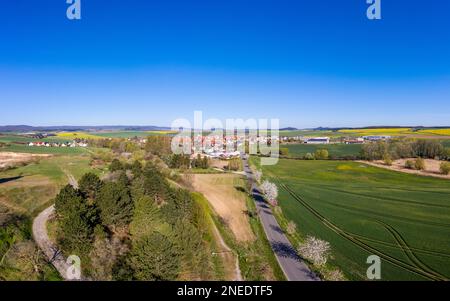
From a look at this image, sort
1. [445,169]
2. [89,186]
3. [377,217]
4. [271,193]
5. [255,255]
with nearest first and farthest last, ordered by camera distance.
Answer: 1. [255,255]
2. [89,186]
3. [377,217]
4. [271,193]
5. [445,169]

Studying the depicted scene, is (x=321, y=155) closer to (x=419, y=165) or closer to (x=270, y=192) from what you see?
(x=419, y=165)

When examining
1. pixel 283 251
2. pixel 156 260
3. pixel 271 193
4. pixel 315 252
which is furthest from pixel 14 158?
pixel 315 252

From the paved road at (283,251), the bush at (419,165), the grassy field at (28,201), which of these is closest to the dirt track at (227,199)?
the paved road at (283,251)

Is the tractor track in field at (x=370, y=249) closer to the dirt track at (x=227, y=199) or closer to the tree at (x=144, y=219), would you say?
the dirt track at (x=227, y=199)

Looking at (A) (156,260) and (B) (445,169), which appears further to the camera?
(B) (445,169)

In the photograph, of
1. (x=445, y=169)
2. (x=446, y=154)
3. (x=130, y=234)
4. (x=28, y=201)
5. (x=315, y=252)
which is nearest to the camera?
(x=315, y=252)

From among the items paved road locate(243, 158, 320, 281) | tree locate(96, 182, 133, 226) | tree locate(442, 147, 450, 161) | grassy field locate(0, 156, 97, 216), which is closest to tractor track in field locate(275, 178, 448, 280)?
paved road locate(243, 158, 320, 281)
